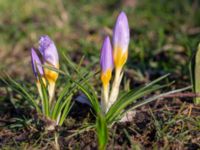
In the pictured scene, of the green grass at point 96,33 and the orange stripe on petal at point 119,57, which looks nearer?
the orange stripe on petal at point 119,57

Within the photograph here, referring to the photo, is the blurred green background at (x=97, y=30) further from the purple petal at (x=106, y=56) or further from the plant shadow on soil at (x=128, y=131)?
the purple petal at (x=106, y=56)

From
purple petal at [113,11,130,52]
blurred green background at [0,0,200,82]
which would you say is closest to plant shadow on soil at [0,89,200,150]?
purple petal at [113,11,130,52]

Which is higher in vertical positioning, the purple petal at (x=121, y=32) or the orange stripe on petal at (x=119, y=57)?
the purple petal at (x=121, y=32)

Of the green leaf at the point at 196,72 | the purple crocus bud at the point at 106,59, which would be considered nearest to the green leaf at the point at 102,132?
the purple crocus bud at the point at 106,59

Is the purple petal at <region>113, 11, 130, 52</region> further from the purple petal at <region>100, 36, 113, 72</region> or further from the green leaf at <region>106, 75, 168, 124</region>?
the green leaf at <region>106, 75, 168, 124</region>

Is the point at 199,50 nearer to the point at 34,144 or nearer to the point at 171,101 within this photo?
the point at 171,101

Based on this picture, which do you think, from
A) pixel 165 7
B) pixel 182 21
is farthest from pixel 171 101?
pixel 165 7

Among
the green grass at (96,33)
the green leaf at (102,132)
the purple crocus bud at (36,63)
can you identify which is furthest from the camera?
the green grass at (96,33)
